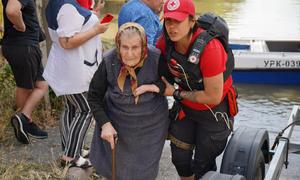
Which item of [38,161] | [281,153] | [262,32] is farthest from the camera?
[262,32]

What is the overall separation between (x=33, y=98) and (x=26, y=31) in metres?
0.64

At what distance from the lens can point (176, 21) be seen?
303 cm

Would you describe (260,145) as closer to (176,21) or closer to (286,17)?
(176,21)

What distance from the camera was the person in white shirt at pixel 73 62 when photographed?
389cm

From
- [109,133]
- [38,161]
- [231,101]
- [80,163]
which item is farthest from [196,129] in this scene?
[38,161]

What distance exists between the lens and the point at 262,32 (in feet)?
52.0

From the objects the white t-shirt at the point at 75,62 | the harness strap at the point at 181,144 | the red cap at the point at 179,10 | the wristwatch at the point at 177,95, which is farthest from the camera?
the white t-shirt at the point at 75,62

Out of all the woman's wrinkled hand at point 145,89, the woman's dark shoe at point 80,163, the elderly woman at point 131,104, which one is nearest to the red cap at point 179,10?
the elderly woman at point 131,104

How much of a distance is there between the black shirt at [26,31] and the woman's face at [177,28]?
6.53 ft

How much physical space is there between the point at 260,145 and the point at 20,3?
2.30 metres

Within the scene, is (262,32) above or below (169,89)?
below

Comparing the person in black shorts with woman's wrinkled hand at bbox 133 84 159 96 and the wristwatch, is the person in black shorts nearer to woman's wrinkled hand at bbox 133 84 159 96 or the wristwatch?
woman's wrinkled hand at bbox 133 84 159 96

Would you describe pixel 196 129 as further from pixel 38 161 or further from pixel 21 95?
pixel 21 95

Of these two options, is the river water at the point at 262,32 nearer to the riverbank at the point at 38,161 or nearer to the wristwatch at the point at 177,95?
the riverbank at the point at 38,161
